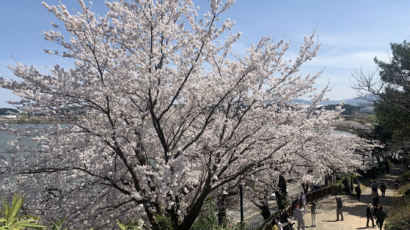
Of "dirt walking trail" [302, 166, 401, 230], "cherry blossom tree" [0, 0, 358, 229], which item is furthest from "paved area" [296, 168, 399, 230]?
"cherry blossom tree" [0, 0, 358, 229]

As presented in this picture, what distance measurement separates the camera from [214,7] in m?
5.52

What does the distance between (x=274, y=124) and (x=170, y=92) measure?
2814 millimetres

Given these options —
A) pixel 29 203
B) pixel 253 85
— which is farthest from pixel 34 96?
pixel 253 85

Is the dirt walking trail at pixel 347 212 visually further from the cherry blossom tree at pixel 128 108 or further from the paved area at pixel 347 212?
the cherry blossom tree at pixel 128 108

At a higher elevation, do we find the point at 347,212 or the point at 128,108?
the point at 128,108

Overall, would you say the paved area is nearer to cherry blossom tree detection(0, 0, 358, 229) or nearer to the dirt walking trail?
the dirt walking trail

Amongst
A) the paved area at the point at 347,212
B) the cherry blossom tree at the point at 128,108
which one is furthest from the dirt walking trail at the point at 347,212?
the cherry blossom tree at the point at 128,108

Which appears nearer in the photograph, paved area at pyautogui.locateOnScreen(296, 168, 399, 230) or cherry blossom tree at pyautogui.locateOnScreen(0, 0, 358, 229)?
cherry blossom tree at pyautogui.locateOnScreen(0, 0, 358, 229)

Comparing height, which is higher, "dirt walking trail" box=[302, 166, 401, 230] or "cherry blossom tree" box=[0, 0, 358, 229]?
"cherry blossom tree" box=[0, 0, 358, 229]

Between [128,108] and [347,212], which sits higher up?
[128,108]

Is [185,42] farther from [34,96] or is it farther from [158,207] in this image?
[158,207]

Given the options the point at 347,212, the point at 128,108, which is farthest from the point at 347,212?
the point at 128,108

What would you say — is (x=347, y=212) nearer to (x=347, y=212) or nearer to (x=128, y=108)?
(x=347, y=212)

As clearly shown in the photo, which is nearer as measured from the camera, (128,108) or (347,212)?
(128,108)
